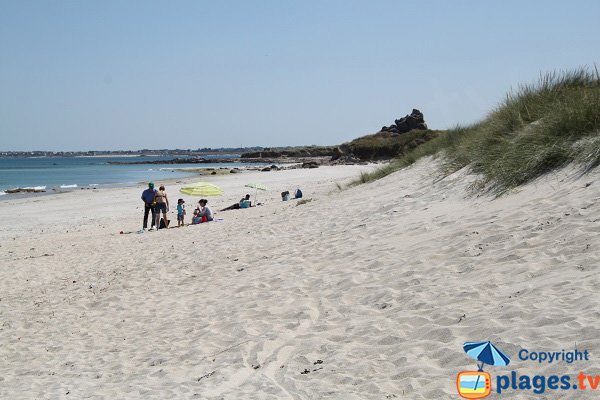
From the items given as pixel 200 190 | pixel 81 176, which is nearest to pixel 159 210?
pixel 200 190

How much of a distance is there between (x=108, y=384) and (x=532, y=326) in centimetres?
382

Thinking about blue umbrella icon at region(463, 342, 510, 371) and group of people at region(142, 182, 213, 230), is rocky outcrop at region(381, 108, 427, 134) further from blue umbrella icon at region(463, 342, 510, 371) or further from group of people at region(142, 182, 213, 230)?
blue umbrella icon at region(463, 342, 510, 371)

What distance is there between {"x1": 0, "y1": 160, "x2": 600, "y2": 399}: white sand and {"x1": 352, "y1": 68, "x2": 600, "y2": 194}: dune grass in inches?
17.5

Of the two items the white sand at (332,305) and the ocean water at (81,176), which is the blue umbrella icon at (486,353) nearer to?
the white sand at (332,305)

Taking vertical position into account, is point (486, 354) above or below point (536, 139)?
below

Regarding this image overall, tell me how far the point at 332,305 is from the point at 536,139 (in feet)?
16.2

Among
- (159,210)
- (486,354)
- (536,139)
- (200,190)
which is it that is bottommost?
(159,210)

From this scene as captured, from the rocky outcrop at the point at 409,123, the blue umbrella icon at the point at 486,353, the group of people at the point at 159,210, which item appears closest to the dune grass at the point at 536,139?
the blue umbrella icon at the point at 486,353

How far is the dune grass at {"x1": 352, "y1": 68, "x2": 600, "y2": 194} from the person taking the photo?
27.2ft

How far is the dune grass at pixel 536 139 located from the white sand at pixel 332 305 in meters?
0.44

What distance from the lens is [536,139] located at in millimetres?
9117

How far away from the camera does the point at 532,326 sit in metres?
4.37

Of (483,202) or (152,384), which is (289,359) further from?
(483,202)

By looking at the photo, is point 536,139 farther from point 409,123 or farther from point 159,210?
point 409,123
